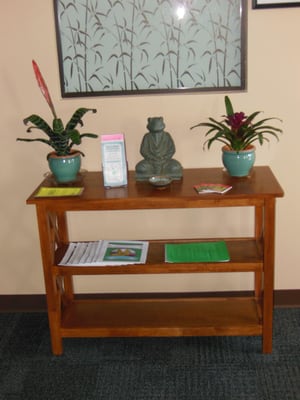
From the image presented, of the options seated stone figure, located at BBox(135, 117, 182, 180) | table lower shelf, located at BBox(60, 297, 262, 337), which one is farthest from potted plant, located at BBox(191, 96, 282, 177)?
table lower shelf, located at BBox(60, 297, 262, 337)

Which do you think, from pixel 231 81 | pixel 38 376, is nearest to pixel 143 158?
pixel 231 81

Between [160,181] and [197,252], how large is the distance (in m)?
0.40

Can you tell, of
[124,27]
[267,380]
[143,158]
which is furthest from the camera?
[143,158]

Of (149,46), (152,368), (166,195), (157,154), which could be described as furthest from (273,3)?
(152,368)

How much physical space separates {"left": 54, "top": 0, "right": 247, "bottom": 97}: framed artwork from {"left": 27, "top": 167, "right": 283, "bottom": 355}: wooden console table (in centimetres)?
43

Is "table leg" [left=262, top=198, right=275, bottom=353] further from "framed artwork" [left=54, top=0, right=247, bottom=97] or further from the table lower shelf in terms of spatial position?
"framed artwork" [left=54, top=0, right=247, bottom=97]

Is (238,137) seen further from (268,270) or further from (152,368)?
(152,368)

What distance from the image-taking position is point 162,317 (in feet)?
8.44

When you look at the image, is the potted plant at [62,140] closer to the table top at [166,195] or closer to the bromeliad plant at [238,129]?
the table top at [166,195]

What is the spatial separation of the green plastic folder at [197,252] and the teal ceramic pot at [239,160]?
37cm

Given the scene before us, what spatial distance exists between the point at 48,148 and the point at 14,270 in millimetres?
739

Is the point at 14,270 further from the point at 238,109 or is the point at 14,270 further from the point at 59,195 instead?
the point at 238,109

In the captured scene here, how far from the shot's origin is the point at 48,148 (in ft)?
8.75

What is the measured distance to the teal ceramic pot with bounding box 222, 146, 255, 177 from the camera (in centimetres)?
233
